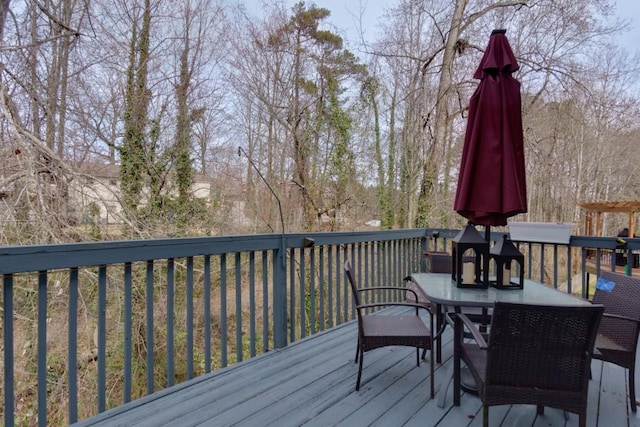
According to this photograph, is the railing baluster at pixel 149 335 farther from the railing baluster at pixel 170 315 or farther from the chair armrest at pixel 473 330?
the chair armrest at pixel 473 330

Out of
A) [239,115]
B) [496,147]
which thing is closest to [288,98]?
[239,115]

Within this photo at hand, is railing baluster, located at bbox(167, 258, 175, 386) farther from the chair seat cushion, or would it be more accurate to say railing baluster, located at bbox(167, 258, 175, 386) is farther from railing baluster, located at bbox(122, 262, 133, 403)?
the chair seat cushion

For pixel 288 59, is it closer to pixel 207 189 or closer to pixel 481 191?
pixel 207 189

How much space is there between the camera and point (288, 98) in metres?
10.0

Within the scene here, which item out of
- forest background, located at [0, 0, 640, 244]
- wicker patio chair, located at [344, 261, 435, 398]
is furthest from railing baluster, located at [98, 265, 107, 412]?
forest background, located at [0, 0, 640, 244]

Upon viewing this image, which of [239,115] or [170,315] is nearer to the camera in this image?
[170,315]

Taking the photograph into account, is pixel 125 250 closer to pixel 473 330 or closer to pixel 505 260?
pixel 473 330

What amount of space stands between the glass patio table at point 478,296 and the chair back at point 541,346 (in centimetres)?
37

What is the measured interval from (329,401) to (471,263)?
1313 millimetres

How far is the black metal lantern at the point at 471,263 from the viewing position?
256 cm

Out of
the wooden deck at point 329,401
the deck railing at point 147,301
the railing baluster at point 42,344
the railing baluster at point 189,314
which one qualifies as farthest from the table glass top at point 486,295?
the railing baluster at point 42,344

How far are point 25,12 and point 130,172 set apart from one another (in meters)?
3.66

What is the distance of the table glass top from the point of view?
2.15 meters

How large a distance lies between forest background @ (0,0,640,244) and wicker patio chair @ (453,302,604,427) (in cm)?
476
